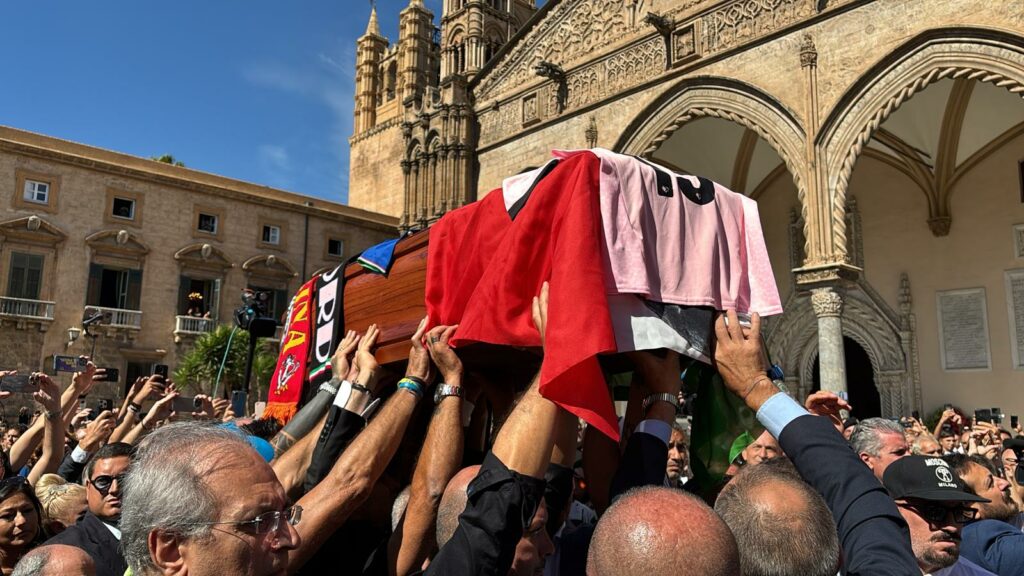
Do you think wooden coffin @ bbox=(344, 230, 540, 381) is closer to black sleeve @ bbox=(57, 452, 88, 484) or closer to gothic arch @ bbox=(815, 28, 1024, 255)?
black sleeve @ bbox=(57, 452, 88, 484)

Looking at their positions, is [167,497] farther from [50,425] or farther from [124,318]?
[124,318]

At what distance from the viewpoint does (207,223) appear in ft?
79.6

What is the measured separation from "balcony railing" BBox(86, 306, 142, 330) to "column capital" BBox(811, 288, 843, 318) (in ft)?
61.6

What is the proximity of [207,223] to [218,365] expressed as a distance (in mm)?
5184

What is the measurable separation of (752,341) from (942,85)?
15416 millimetres

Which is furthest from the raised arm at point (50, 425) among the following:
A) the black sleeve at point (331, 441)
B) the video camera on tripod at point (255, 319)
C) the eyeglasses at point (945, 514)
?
the eyeglasses at point (945, 514)

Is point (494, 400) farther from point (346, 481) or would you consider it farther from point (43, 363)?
point (43, 363)

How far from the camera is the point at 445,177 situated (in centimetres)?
1875

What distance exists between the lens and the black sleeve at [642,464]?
7.38 feet

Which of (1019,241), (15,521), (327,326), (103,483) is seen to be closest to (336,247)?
(1019,241)

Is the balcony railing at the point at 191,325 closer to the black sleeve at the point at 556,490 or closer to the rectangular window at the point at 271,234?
the rectangular window at the point at 271,234

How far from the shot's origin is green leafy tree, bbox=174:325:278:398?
2178 centimetres

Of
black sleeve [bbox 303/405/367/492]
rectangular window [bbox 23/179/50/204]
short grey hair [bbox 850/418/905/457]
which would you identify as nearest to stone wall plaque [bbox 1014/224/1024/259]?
short grey hair [bbox 850/418/905/457]

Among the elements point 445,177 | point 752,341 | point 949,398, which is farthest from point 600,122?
point 752,341
